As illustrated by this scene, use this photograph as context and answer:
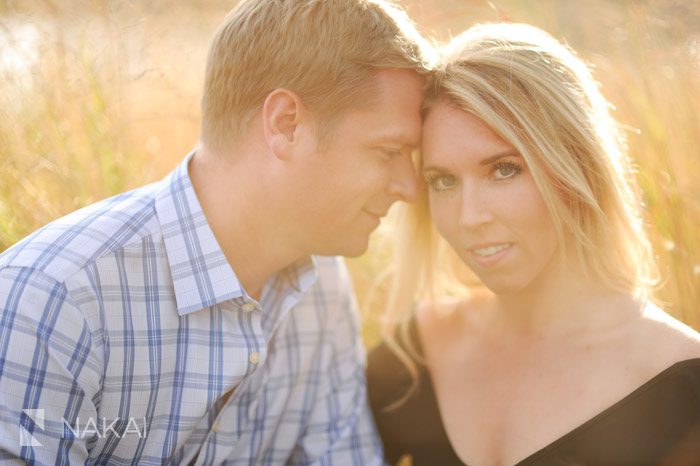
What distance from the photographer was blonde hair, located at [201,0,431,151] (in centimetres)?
240

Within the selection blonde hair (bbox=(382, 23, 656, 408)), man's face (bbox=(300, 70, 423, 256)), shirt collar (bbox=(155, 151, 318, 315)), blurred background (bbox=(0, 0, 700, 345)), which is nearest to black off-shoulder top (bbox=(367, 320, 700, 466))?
blonde hair (bbox=(382, 23, 656, 408))

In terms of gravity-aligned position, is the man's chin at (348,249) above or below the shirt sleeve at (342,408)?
above

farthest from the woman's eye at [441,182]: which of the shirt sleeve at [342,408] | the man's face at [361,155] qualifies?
the shirt sleeve at [342,408]

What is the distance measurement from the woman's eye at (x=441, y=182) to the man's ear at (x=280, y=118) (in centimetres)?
47

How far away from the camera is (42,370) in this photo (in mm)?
1973

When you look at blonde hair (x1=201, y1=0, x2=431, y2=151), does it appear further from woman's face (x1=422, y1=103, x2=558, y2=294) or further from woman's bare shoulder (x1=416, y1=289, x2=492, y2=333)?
woman's bare shoulder (x1=416, y1=289, x2=492, y2=333)

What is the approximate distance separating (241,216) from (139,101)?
49.8 inches

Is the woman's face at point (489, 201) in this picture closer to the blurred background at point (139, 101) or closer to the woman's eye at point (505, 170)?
the woman's eye at point (505, 170)

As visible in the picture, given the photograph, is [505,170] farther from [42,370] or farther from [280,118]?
[42,370]

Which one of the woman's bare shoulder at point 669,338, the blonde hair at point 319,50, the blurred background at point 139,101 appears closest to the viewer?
the woman's bare shoulder at point 669,338

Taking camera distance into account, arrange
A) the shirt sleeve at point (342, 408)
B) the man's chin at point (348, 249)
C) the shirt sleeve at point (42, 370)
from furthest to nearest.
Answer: the shirt sleeve at point (342, 408) < the man's chin at point (348, 249) < the shirt sleeve at point (42, 370)

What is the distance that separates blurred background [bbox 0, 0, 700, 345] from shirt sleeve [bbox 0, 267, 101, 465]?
29.0 inches

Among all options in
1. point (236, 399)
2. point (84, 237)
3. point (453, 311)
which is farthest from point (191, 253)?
point (453, 311)

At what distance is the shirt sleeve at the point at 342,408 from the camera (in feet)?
8.70
